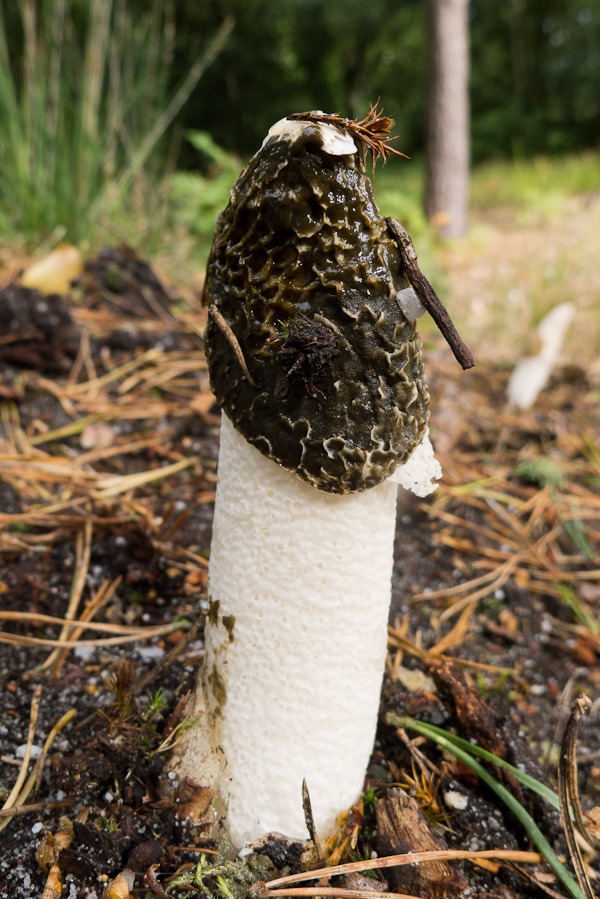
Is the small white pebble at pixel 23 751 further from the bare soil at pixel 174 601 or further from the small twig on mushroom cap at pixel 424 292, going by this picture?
the small twig on mushroom cap at pixel 424 292

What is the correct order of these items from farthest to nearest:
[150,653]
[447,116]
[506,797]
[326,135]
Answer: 1. [447,116]
2. [150,653]
3. [506,797]
4. [326,135]

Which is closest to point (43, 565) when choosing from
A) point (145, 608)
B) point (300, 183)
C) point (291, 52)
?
point (145, 608)

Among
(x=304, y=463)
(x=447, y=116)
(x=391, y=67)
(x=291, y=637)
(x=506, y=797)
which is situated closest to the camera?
(x=304, y=463)

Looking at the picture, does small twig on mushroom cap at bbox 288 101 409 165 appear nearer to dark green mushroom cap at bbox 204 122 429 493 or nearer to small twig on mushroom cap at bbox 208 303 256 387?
dark green mushroom cap at bbox 204 122 429 493

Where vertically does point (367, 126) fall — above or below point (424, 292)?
above

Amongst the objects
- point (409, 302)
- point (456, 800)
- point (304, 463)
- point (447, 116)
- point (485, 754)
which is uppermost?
point (409, 302)

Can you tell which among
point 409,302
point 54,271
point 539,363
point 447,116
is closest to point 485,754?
point 409,302

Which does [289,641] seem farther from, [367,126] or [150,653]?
[367,126]

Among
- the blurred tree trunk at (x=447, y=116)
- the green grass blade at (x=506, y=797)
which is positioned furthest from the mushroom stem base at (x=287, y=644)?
the blurred tree trunk at (x=447, y=116)
